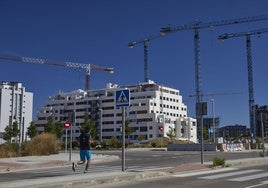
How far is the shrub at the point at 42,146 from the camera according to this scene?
31125mm

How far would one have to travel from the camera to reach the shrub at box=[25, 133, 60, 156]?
3112 cm

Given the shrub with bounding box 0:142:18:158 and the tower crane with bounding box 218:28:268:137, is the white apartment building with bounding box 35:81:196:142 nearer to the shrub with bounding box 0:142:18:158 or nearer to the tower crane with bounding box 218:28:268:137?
the tower crane with bounding box 218:28:268:137

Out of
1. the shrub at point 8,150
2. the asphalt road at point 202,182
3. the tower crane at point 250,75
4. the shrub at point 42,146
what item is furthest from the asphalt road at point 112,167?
the tower crane at point 250,75

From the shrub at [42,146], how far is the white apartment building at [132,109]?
85986 mm

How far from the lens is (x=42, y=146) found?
1249 inches

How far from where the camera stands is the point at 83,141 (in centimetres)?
1560

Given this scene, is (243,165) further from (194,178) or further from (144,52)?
(144,52)

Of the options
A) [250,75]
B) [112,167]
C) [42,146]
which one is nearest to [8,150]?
[42,146]

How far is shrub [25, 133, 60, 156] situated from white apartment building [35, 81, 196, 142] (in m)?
86.0

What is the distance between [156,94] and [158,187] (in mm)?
118438

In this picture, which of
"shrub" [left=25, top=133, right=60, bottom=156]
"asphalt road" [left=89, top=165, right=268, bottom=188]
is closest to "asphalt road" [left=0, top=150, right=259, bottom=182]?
"asphalt road" [left=89, top=165, right=268, bottom=188]

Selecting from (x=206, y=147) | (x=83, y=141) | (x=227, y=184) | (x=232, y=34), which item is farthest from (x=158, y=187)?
(x=232, y=34)

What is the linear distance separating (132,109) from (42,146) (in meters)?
98.2

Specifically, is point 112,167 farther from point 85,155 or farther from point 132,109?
point 132,109
